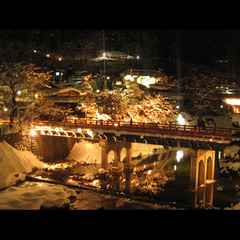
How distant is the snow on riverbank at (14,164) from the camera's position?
20422 mm

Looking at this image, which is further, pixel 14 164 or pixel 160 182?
pixel 160 182

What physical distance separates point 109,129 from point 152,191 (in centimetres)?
745

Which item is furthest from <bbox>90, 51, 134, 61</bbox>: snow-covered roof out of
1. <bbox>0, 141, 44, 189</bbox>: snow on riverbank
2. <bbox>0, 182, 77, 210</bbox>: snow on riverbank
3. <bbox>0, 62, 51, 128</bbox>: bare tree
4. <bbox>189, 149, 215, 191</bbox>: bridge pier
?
<bbox>0, 182, 77, 210</bbox>: snow on riverbank

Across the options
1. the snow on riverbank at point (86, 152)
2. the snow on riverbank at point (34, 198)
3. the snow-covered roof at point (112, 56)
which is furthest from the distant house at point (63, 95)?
the snow-covered roof at point (112, 56)

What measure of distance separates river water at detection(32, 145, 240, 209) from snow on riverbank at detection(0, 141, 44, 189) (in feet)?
4.10

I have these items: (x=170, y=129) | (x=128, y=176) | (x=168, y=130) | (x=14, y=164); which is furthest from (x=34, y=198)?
(x=170, y=129)

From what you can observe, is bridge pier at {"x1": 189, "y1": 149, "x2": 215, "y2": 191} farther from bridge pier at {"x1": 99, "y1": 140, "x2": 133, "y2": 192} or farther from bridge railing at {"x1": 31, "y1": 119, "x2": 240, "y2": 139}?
bridge pier at {"x1": 99, "y1": 140, "x2": 133, "y2": 192}

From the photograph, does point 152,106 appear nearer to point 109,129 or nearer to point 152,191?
point 109,129

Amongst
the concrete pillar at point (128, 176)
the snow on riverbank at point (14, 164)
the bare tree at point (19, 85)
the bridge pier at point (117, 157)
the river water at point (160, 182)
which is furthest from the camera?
the bare tree at point (19, 85)

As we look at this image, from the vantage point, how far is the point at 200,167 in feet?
73.6

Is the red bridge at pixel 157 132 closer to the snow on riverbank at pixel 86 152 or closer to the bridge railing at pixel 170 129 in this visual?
the bridge railing at pixel 170 129

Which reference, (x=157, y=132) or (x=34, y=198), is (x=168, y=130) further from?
(x=34, y=198)

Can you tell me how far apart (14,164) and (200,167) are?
16.4 m

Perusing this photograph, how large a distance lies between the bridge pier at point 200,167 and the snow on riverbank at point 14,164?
46.6 feet
